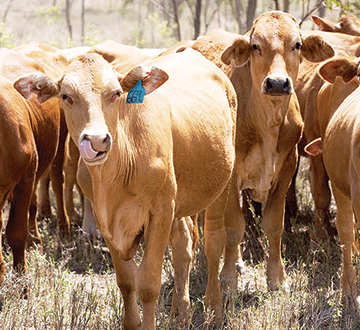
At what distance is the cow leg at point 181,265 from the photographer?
538 centimetres

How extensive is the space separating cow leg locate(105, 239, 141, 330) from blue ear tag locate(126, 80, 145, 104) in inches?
38.9

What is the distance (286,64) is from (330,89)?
85 cm

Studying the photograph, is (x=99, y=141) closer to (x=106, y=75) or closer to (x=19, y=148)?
(x=106, y=75)

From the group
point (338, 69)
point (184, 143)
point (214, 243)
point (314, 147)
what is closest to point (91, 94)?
point (184, 143)

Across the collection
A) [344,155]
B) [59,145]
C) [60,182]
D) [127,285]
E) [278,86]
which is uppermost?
[278,86]

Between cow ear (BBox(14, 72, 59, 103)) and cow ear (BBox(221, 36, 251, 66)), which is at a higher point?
cow ear (BBox(14, 72, 59, 103))

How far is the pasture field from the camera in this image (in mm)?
4934

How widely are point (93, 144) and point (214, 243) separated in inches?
88.3

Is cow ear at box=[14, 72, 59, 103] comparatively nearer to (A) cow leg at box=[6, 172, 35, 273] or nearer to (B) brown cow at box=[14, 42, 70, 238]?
(A) cow leg at box=[6, 172, 35, 273]

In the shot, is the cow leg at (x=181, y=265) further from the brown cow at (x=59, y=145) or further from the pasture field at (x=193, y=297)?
the brown cow at (x=59, y=145)

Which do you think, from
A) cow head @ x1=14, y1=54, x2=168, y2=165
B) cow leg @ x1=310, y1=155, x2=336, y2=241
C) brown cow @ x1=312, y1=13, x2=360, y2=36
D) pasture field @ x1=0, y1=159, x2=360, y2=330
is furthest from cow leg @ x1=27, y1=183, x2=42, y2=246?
brown cow @ x1=312, y1=13, x2=360, y2=36

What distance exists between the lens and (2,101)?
586cm

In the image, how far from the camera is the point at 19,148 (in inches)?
230

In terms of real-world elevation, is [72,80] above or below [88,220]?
above
